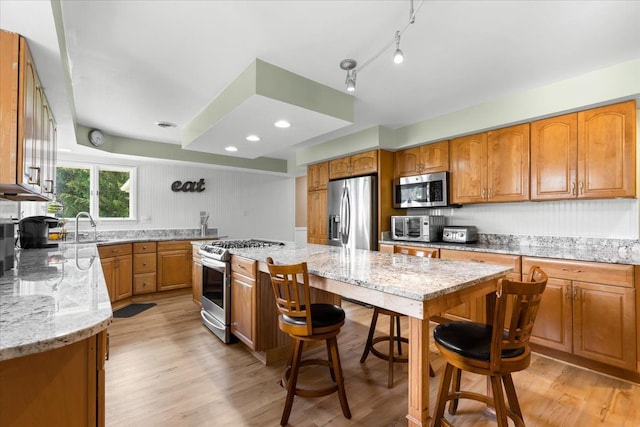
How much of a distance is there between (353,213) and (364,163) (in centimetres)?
74

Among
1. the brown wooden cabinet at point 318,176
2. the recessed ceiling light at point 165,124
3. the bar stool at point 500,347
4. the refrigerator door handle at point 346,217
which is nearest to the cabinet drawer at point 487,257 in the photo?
the refrigerator door handle at point 346,217

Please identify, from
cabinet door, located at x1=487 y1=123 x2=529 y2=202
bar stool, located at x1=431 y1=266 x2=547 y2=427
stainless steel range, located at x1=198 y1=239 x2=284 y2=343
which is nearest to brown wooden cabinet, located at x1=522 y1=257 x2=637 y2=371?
cabinet door, located at x1=487 y1=123 x2=529 y2=202

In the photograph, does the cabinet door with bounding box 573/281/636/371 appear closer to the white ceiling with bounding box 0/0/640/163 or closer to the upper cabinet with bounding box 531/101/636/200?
the upper cabinet with bounding box 531/101/636/200

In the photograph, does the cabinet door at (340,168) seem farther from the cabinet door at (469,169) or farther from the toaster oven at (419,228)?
the cabinet door at (469,169)

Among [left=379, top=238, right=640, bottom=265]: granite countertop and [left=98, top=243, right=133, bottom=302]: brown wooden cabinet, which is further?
[left=98, top=243, right=133, bottom=302]: brown wooden cabinet

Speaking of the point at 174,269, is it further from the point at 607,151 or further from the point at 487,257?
the point at 607,151

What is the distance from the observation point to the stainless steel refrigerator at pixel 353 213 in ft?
13.7

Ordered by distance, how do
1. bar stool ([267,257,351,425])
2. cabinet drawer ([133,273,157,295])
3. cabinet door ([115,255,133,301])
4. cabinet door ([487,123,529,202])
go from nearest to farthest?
bar stool ([267,257,351,425])
cabinet door ([487,123,529,202])
cabinet door ([115,255,133,301])
cabinet drawer ([133,273,157,295])

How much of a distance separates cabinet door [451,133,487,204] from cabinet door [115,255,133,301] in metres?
4.43

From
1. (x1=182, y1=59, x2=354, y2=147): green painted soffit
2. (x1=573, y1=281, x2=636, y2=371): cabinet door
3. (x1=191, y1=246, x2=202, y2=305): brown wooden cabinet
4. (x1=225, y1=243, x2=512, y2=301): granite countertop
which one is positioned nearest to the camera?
(x1=225, y1=243, x2=512, y2=301): granite countertop

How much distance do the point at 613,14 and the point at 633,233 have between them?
1.88m

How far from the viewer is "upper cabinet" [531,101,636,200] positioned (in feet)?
8.08

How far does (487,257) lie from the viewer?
2.96m

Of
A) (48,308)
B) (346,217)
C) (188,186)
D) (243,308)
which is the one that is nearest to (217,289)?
(243,308)
